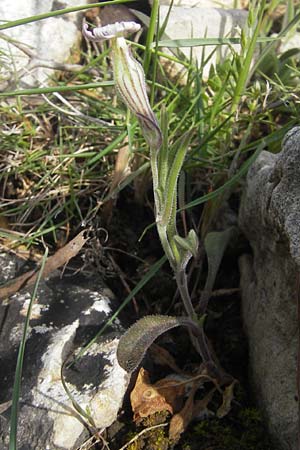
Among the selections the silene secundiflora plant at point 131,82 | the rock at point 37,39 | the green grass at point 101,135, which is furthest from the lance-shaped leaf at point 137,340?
the rock at point 37,39

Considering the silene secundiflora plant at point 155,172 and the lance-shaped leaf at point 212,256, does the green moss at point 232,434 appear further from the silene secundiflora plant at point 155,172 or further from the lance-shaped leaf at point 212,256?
the lance-shaped leaf at point 212,256

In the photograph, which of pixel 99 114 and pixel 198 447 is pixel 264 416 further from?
pixel 99 114

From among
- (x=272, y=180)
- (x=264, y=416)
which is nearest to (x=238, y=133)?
Answer: (x=272, y=180)

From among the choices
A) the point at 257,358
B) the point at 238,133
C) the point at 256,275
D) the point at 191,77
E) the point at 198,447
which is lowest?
the point at 198,447

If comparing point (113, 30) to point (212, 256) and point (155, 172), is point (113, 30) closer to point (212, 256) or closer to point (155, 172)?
point (155, 172)

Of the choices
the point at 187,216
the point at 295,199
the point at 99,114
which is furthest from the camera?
the point at 99,114

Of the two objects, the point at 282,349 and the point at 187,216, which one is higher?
the point at 187,216

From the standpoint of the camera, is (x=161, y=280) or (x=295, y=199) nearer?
(x=295, y=199)
